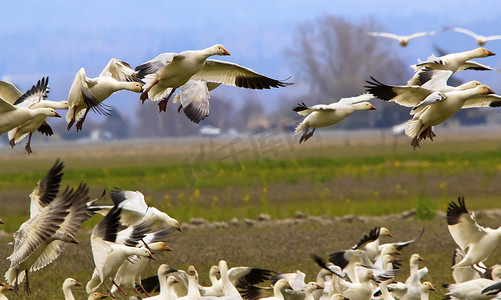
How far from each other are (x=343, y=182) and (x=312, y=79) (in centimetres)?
3032

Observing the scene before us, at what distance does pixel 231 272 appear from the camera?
730cm

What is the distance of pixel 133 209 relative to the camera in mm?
6918

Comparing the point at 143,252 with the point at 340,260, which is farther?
the point at 340,260

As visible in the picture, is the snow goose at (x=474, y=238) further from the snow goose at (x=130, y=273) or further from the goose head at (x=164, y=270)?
the snow goose at (x=130, y=273)

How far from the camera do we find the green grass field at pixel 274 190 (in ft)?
35.1

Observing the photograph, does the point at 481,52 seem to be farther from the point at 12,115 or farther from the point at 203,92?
the point at 12,115

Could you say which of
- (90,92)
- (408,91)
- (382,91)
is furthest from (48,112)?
(408,91)

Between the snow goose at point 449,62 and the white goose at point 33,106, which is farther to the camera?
the snow goose at point 449,62

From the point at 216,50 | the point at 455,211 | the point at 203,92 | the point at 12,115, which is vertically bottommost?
the point at 455,211

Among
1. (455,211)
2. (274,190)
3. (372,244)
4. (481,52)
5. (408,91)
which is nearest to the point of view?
(408,91)

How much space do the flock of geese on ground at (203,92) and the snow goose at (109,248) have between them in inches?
26.1

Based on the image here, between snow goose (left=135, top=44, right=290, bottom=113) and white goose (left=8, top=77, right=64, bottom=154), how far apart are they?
698mm

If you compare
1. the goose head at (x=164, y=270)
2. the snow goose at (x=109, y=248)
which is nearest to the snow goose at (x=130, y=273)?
the goose head at (x=164, y=270)

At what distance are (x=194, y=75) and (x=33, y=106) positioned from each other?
1196 mm
